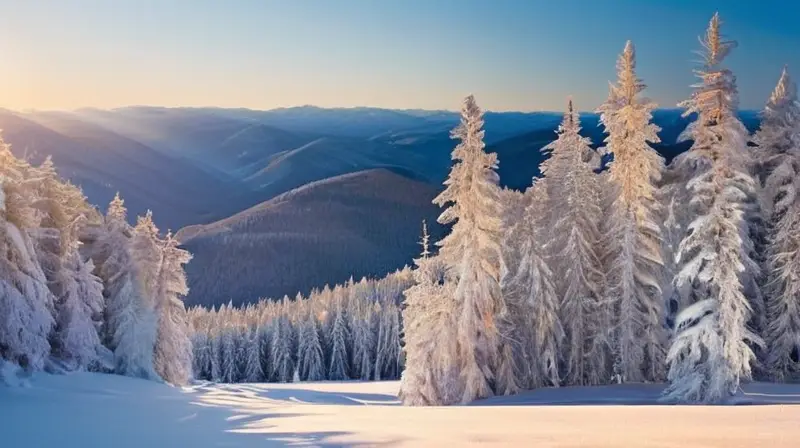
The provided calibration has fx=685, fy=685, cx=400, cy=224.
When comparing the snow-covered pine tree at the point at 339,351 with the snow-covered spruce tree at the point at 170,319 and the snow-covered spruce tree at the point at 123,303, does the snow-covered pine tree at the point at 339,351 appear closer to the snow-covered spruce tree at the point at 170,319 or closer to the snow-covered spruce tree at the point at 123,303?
the snow-covered spruce tree at the point at 170,319

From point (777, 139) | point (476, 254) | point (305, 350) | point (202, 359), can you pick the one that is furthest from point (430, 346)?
point (202, 359)

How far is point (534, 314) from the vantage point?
3041cm

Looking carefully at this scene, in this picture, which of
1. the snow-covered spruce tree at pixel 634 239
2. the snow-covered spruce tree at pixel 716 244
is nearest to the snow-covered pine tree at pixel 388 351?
the snow-covered spruce tree at pixel 634 239

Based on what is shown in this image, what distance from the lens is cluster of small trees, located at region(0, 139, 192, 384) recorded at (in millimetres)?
20125

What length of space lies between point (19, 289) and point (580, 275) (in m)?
21.7

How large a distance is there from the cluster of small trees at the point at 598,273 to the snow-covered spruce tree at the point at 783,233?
0.18ft

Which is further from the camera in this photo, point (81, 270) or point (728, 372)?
point (81, 270)

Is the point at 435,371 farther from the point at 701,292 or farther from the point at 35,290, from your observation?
the point at 35,290

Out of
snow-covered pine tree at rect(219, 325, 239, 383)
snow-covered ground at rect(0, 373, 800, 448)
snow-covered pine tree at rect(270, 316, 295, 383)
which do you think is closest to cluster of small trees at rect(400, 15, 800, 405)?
snow-covered ground at rect(0, 373, 800, 448)

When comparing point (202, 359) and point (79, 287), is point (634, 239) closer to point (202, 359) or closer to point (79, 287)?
point (79, 287)

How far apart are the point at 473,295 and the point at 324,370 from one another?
62524 mm

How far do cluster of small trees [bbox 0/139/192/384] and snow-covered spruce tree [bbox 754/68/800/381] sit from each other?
26417mm

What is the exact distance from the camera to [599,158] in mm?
33969

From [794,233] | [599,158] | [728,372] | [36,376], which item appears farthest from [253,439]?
[599,158]
